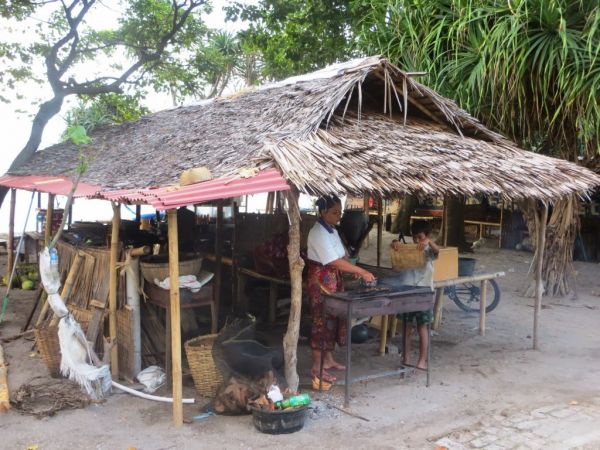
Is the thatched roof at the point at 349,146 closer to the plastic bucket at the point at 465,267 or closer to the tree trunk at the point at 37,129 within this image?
the plastic bucket at the point at 465,267

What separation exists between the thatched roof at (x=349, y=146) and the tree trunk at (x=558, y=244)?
3604mm

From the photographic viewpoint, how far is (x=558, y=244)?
10422 millimetres

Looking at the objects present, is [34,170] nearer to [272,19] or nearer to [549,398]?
[272,19]

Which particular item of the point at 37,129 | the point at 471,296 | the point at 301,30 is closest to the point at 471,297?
the point at 471,296

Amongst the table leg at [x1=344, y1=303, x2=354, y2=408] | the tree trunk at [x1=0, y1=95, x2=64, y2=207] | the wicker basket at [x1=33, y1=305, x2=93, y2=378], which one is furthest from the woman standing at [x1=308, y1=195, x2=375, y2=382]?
the tree trunk at [x1=0, y1=95, x2=64, y2=207]

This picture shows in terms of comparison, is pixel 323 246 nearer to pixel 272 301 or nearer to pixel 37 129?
pixel 272 301

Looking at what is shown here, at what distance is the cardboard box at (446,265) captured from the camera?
6.91 m

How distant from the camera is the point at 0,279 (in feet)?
38.1

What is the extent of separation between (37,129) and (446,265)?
8.34 metres

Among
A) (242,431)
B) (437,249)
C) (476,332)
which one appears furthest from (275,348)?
(476,332)

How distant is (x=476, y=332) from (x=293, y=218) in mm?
4369

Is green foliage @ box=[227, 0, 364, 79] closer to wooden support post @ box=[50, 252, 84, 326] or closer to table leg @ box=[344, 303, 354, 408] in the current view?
wooden support post @ box=[50, 252, 84, 326]

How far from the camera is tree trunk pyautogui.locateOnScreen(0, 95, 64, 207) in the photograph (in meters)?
10.6

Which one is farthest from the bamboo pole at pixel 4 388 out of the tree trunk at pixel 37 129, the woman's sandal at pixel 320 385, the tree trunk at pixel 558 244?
the tree trunk at pixel 558 244
